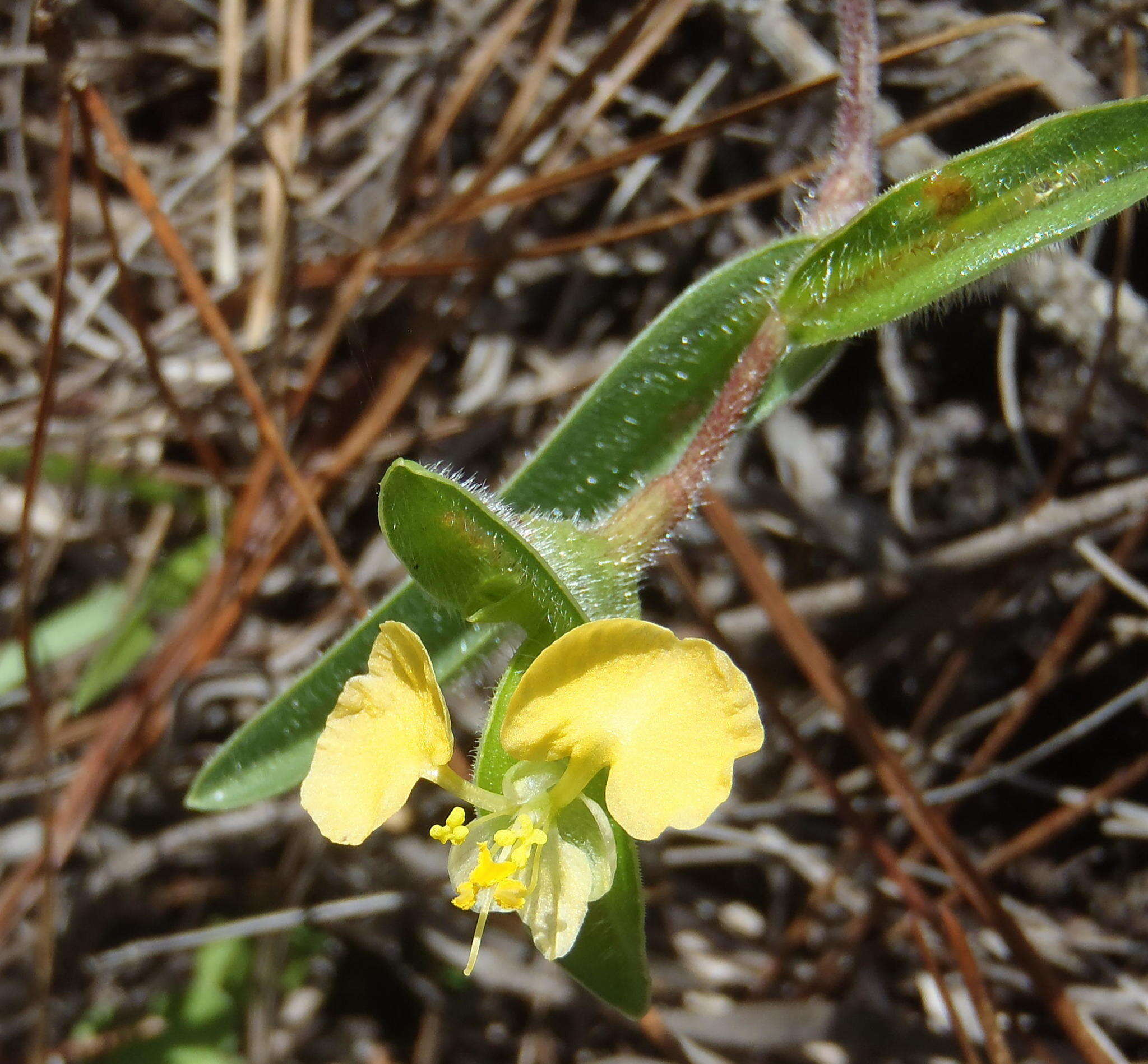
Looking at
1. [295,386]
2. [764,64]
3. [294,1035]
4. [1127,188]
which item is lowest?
[294,1035]

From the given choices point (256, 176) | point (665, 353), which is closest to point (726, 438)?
point (665, 353)

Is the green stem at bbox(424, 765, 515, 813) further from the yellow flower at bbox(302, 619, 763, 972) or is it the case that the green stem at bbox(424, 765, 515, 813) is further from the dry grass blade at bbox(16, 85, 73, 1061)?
the dry grass blade at bbox(16, 85, 73, 1061)

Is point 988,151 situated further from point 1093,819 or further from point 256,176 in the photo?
point 256,176

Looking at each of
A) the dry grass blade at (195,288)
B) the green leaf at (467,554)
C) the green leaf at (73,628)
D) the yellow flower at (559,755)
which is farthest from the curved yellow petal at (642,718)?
the green leaf at (73,628)

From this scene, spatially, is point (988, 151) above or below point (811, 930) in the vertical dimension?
above

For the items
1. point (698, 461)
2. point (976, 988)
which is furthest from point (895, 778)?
point (698, 461)

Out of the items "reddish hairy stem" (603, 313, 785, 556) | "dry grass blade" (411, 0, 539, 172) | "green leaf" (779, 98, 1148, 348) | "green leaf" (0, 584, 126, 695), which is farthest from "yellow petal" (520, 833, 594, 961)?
"dry grass blade" (411, 0, 539, 172)

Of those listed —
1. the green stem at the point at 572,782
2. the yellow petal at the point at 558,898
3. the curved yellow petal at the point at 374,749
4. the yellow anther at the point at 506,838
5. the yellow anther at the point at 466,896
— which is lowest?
the yellow petal at the point at 558,898

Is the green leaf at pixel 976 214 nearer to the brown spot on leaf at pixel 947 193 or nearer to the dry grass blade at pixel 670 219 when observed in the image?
the brown spot on leaf at pixel 947 193
